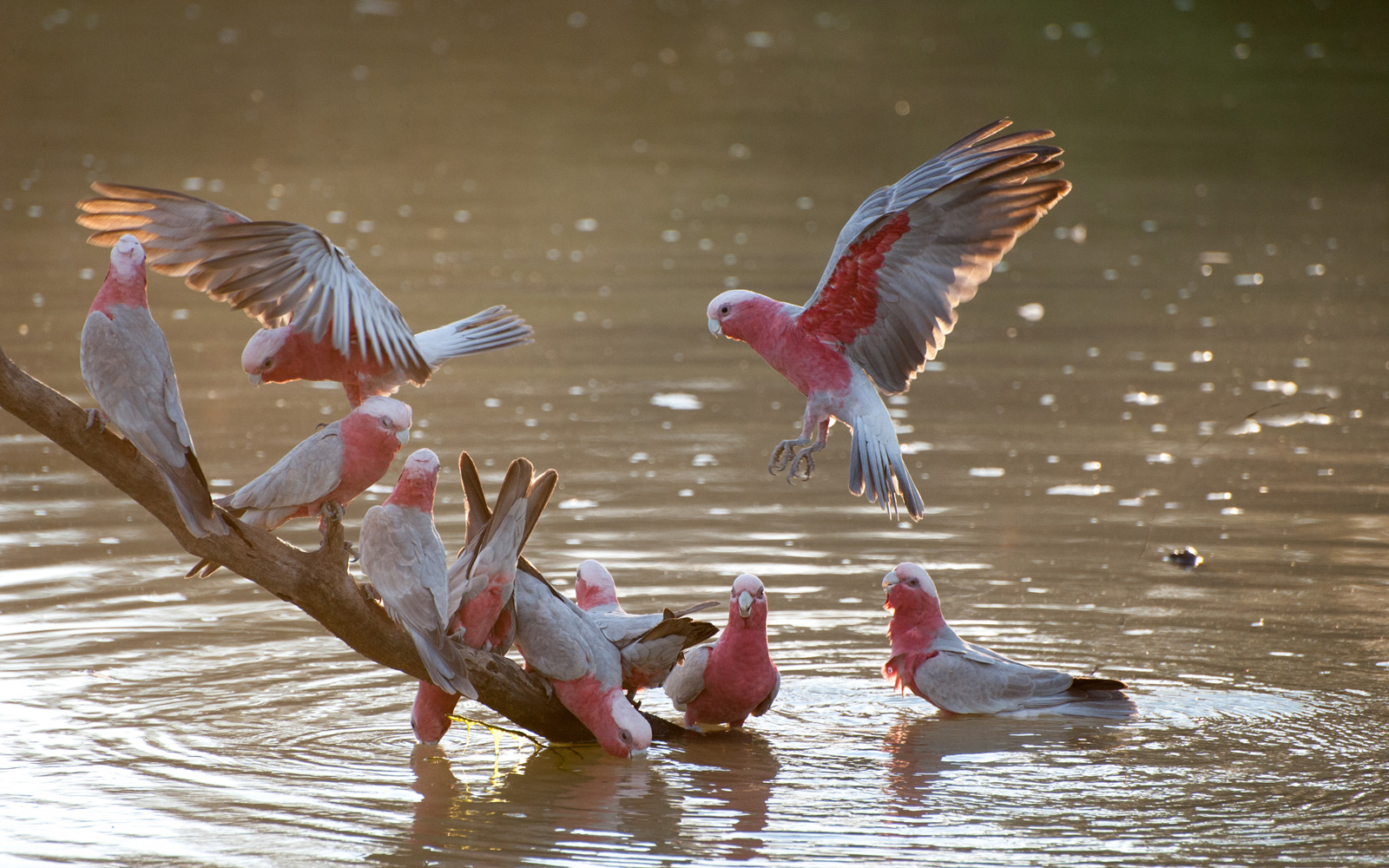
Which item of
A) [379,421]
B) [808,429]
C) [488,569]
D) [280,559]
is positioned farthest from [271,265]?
[808,429]

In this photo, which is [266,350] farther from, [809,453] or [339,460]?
[809,453]

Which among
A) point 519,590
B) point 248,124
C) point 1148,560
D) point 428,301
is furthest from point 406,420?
point 248,124

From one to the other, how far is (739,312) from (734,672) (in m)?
1.40

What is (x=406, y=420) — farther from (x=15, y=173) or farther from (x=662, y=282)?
(x=15, y=173)

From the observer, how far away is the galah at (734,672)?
19.5 feet

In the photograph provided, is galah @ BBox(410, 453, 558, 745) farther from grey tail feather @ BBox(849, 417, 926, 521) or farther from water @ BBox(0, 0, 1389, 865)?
grey tail feather @ BBox(849, 417, 926, 521)

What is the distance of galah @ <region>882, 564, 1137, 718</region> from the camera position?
20.7 ft

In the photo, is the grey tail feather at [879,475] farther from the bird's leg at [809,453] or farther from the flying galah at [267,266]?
the flying galah at [267,266]

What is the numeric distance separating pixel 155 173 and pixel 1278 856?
1454 cm

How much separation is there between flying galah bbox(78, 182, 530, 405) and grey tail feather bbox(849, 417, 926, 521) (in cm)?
168

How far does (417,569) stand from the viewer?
5336 mm

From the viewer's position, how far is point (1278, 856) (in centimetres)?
500

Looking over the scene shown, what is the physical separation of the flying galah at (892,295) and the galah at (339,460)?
4.57 ft

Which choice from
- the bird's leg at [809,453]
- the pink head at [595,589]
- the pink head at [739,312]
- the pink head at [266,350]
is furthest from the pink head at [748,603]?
the pink head at [266,350]
